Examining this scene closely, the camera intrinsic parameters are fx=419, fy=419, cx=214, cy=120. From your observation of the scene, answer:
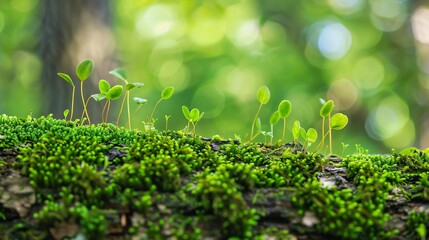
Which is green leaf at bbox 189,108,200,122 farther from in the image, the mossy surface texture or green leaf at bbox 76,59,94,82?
green leaf at bbox 76,59,94,82

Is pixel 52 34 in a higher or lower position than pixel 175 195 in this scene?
higher

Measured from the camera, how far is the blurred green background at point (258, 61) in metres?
11.0

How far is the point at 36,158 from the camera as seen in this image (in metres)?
1.52

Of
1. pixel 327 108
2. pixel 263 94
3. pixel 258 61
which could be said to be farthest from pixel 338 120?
pixel 258 61

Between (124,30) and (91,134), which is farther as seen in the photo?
(124,30)

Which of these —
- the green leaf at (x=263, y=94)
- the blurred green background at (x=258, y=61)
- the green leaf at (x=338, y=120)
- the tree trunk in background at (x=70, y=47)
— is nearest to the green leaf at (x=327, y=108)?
the green leaf at (x=338, y=120)

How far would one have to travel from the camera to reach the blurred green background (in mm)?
10953

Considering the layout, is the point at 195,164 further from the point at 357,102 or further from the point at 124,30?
the point at 124,30

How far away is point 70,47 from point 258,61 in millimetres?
7732

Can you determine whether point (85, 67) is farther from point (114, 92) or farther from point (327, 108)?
point (327, 108)

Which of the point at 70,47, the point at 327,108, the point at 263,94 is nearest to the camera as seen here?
the point at 327,108

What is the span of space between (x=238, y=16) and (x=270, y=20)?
1.52 metres

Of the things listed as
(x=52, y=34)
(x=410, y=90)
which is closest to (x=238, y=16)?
(x=410, y=90)

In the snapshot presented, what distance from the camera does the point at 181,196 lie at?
143 centimetres
